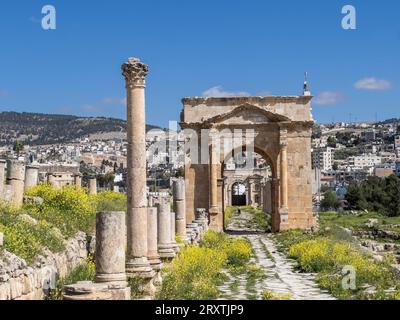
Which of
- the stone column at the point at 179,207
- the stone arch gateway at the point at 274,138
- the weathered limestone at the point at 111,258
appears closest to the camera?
the weathered limestone at the point at 111,258

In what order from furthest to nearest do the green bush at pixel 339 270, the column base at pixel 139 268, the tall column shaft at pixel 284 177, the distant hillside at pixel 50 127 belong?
the distant hillside at pixel 50 127 < the tall column shaft at pixel 284 177 < the green bush at pixel 339 270 < the column base at pixel 139 268

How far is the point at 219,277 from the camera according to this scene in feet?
50.8

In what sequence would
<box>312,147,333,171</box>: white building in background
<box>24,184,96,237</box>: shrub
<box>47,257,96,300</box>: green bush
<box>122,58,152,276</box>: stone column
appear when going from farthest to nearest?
<box>312,147,333,171</box>: white building in background < <box>24,184,96,237</box>: shrub < <box>122,58,152,276</box>: stone column < <box>47,257,96,300</box>: green bush

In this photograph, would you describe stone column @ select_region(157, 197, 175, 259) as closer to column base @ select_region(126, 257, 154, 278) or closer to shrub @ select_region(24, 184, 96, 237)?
shrub @ select_region(24, 184, 96, 237)

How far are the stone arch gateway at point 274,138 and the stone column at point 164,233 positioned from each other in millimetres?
14980

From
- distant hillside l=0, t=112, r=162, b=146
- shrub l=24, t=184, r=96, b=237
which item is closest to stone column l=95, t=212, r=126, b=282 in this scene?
shrub l=24, t=184, r=96, b=237

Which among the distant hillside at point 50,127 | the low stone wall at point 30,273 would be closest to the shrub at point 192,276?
the low stone wall at point 30,273

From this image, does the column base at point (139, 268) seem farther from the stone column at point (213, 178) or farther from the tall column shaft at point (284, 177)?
the tall column shaft at point (284, 177)

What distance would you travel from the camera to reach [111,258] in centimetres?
972

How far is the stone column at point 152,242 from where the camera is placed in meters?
12.9

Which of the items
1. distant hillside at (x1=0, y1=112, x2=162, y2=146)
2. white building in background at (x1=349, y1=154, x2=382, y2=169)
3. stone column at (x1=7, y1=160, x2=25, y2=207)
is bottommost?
stone column at (x1=7, y1=160, x2=25, y2=207)

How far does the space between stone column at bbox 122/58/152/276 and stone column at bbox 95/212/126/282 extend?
1.82 m

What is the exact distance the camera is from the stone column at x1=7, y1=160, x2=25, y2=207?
16.3m

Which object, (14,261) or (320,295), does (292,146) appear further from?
(14,261)
